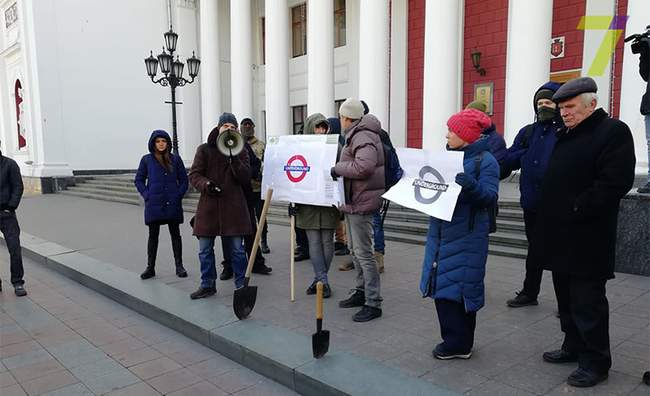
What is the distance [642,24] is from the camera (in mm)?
7734

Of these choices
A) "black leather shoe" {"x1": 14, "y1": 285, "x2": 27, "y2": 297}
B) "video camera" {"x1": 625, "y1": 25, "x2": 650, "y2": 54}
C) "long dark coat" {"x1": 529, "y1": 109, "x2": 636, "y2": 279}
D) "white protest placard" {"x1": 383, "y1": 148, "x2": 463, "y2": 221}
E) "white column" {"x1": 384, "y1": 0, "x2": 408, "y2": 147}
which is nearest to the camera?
"long dark coat" {"x1": 529, "y1": 109, "x2": 636, "y2": 279}

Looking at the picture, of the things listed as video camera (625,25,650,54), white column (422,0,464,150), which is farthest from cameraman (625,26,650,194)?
white column (422,0,464,150)

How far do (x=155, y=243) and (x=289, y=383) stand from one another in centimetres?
320

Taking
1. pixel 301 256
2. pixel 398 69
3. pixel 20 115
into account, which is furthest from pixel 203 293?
pixel 20 115

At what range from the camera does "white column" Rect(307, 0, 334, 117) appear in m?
12.5

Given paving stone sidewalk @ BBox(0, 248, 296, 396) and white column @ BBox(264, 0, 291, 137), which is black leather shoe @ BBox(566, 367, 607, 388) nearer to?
paving stone sidewalk @ BBox(0, 248, 296, 396)

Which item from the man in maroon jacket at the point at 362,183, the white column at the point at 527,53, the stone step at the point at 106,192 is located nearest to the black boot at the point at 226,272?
the man in maroon jacket at the point at 362,183

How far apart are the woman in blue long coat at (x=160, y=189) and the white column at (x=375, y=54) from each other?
6792 mm

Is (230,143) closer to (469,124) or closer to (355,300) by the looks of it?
(355,300)

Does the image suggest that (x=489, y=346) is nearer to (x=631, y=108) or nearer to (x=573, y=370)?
(x=573, y=370)

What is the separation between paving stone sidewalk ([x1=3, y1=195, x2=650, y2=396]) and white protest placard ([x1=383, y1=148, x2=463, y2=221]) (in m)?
1.10

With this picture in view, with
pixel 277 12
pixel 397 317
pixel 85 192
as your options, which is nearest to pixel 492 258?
pixel 397 317

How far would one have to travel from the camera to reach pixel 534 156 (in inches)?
154

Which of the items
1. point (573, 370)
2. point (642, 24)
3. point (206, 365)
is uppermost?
point (642, 24)
